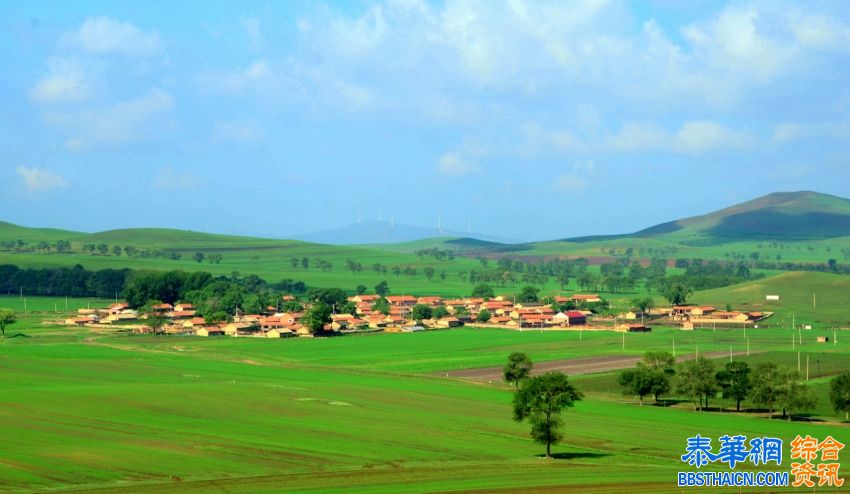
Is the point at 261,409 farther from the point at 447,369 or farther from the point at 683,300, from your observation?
the point at 683,300

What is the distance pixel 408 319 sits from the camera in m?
168

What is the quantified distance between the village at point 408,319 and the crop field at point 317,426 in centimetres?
3701

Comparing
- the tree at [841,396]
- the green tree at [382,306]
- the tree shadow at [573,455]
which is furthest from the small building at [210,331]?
the tree shadow at [573,455]

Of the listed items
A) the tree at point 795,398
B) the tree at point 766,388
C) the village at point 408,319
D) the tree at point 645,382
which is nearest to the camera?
the tree at point 795,398

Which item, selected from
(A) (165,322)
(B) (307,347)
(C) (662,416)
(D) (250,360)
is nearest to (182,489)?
(C) (662,416)

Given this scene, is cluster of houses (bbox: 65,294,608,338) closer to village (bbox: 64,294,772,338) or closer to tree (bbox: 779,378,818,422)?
village (bbox: 64,294,772,338)

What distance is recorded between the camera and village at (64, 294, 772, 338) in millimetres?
149875

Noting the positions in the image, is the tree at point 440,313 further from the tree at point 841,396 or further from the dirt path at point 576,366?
the tree at point 841,396

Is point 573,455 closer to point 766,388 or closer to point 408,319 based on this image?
point 766,388

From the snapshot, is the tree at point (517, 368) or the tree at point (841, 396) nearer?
the tree at point (841, 396)

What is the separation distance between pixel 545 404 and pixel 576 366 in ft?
147

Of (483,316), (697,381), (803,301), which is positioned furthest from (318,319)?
(803,301)

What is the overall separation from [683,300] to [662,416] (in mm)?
119089

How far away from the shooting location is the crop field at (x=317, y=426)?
46.3 meters
